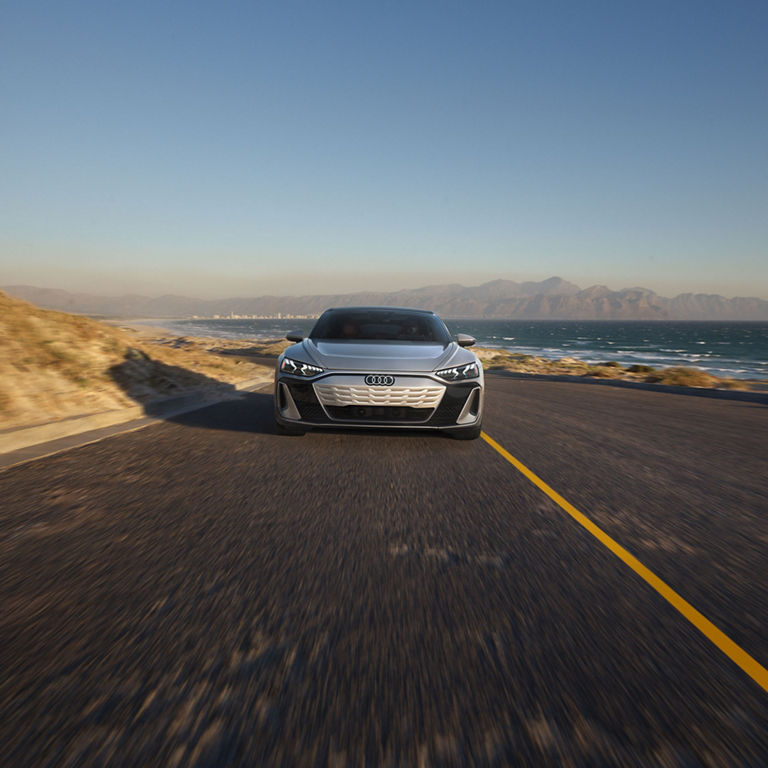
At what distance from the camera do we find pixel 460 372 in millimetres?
6230

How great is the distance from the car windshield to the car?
29.3 inches

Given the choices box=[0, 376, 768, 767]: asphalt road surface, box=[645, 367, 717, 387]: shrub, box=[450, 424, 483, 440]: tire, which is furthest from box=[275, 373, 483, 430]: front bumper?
box=[645, 367, 717, 387]: shrub

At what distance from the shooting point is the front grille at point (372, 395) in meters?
5.84

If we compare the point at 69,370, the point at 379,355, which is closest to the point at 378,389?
the point at 379,355

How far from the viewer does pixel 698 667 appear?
2.20 metres

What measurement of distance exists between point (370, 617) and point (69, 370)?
8.47 metres

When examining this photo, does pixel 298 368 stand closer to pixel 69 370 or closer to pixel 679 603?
pixel 679 603

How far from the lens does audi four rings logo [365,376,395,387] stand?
19.2 ft

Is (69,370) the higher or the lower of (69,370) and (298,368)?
the lower

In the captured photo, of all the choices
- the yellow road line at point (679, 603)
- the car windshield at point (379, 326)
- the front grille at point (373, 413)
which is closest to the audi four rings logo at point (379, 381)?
the front grille at point (373, 413)

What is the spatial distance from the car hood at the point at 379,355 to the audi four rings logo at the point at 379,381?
0.31 ft

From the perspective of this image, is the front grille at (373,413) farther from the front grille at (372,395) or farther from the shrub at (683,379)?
the shrub at (683,379)

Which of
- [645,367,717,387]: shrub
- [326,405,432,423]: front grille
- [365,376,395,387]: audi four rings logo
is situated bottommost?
[645,367,717,387]: shrub

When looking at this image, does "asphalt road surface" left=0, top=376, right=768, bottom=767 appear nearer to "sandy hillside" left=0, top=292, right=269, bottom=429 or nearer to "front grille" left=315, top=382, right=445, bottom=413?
"front grille" left=315, top=382, right=445, bottom=413
